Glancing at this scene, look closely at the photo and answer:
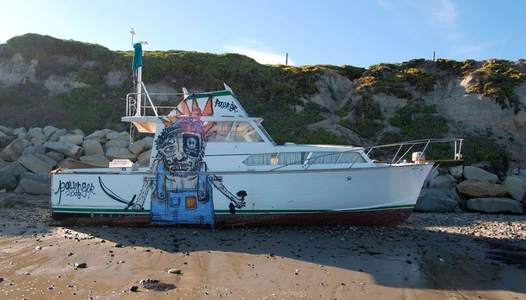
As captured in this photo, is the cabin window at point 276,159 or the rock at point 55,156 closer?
the cabin window at point 276,159

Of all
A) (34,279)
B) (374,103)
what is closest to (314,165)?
(34,279)

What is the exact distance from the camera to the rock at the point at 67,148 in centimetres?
1881

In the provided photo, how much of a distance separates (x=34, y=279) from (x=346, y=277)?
483cm

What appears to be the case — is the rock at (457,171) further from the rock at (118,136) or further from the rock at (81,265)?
the rock at (81,265)

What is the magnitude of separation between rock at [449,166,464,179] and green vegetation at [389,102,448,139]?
21.8 ft

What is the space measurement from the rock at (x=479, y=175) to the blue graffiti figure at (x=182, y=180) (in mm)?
11138

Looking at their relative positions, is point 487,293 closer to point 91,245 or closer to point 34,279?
point 34,279

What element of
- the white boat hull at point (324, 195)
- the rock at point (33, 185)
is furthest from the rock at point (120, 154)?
the white boat hull at point (324, 195)

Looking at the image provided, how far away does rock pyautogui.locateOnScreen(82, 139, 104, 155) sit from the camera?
1942 centimetres

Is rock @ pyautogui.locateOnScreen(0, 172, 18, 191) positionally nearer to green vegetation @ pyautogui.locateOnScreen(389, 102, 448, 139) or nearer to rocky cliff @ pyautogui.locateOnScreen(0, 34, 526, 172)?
rocky cliff @ pyautogui.locateOnScreen(0, 34, 526, 172)

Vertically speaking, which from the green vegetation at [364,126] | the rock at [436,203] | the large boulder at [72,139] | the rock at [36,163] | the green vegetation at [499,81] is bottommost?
the rock at [436,203]

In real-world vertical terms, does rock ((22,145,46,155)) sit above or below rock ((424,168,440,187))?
above

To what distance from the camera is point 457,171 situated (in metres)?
18.1

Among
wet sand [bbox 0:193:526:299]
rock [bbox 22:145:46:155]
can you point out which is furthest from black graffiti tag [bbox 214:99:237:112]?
rock [bbox 22:145:46:155]
